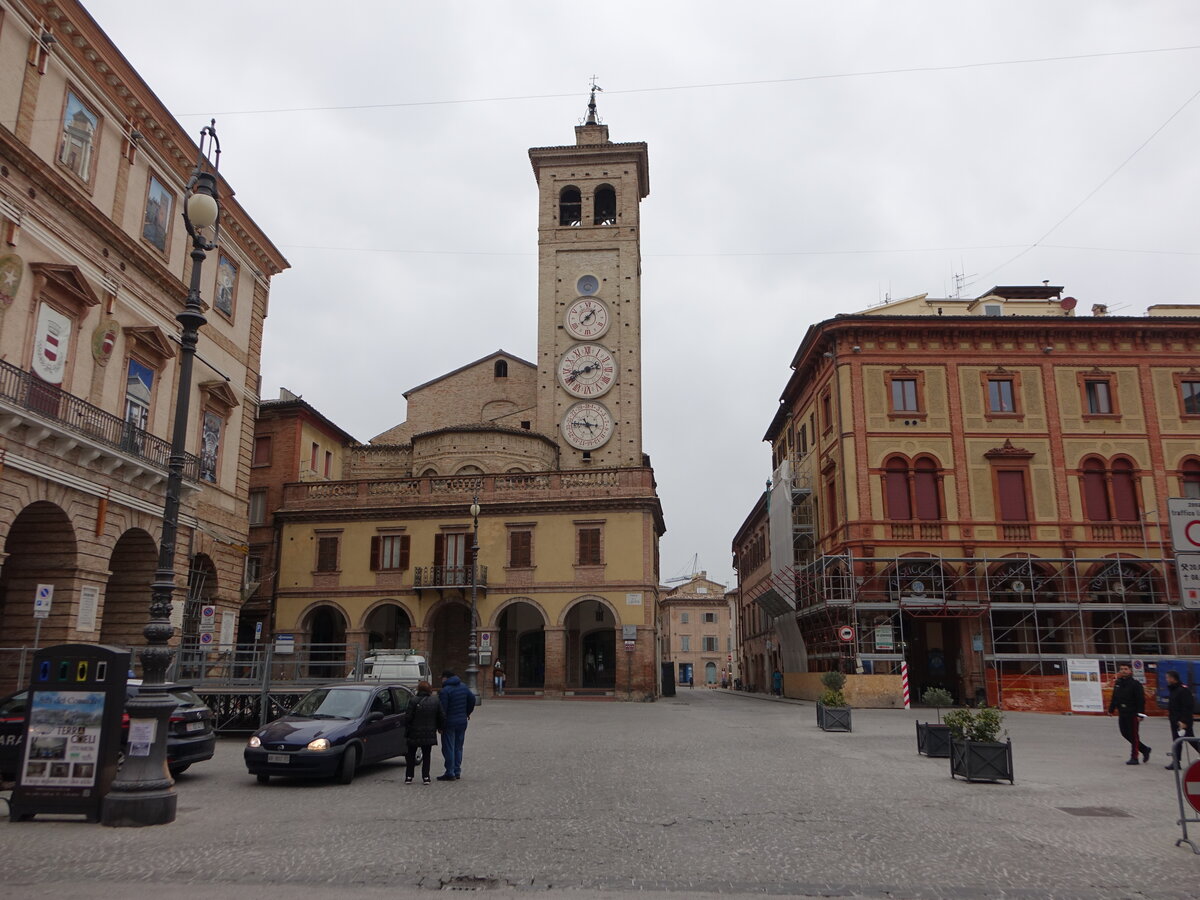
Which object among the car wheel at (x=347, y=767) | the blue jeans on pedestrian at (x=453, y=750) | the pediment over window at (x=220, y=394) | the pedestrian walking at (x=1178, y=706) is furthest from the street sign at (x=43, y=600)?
the pedestrian walking at (x=1178, y=706)

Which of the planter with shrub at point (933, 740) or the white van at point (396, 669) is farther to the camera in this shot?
the white van at point (396, 669)

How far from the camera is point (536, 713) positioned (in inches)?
1082

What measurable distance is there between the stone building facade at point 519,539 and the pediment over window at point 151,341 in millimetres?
13167

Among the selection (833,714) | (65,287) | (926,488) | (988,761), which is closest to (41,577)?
(65,287)

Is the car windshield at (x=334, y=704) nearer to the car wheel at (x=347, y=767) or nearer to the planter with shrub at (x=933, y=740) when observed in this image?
the car wheel at (x=347, y=767)

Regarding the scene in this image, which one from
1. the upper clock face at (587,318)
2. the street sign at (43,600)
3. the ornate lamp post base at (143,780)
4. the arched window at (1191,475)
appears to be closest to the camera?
the ornate lamp post base at (143,780)

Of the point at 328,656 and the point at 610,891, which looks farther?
the point at 328,656

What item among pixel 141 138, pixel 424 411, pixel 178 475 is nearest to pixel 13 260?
pixel 141 138

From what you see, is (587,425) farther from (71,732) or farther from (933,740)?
(71,732)

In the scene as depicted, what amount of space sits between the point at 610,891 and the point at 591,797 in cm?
434

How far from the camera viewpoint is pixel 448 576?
3828cm

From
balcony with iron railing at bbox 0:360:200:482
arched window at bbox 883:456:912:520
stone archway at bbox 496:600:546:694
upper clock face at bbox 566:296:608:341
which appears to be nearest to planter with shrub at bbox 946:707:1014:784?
balcony with iron railing at bbox 0:360:200:482

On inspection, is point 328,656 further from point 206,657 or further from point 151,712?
point 151,712

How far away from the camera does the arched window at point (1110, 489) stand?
1315 inches
